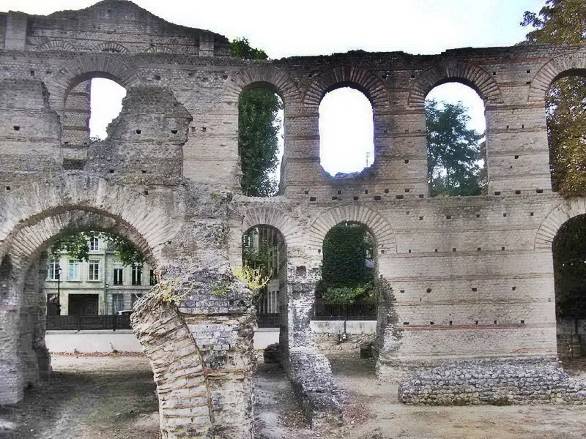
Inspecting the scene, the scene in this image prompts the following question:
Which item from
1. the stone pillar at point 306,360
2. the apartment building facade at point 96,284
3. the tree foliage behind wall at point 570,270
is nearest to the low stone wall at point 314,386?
the stone pillar at point 306,360

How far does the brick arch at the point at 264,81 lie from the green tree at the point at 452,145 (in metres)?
20.8

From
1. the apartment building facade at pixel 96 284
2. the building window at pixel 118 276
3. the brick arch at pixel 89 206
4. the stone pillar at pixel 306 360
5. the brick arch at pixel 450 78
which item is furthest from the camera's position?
the building window at pixel 118 276

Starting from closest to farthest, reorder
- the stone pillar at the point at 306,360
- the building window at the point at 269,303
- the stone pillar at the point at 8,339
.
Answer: the stone pillar at the point at 306,360, the stone pillar at the point at 8,339, the building window at the point at 269,303

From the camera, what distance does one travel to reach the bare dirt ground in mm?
9070

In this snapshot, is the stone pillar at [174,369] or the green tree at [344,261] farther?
the green tree at [344,261]

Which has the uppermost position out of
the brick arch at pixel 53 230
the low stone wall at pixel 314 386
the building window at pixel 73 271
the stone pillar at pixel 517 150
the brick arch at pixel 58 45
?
the brick arch at pixel 58 45

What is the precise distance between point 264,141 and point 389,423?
18787mm

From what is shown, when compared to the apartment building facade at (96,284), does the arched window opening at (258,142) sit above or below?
above

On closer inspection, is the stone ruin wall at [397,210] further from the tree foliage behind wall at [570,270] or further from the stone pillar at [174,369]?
the stone pillar at [174,369]

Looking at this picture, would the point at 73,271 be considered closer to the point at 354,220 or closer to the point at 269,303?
the point at 269,303

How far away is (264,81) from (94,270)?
27.7 metres

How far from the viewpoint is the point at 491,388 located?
36.3ft

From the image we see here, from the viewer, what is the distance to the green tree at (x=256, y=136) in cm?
2616

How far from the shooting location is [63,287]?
127ft
